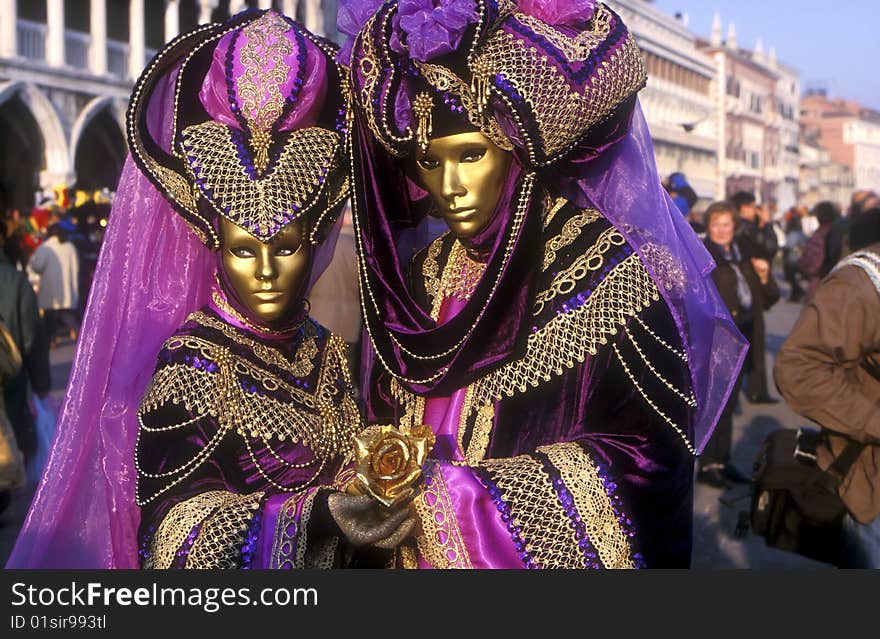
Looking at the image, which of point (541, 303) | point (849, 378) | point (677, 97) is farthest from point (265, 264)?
point (677, 97)

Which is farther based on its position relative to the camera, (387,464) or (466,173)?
(466,173)

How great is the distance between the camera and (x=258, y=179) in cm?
207

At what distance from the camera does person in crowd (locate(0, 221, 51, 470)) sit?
5.29m

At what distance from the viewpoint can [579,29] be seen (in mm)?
2010

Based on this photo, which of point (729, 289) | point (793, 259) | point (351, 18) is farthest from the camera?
point (793, 259)

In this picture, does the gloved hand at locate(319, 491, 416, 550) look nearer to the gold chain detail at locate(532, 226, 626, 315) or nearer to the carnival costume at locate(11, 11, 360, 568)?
the carnival costume at locate(11, 11, 360, 568)

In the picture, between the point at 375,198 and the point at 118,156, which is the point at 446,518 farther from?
the point at 118,156

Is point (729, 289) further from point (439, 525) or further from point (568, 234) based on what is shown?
point (439, 525)

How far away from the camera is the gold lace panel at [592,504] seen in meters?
1.95

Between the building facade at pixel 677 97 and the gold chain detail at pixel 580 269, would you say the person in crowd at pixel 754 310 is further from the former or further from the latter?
the building facade at pixel 677 97

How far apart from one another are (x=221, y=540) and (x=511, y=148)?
0.82 metres

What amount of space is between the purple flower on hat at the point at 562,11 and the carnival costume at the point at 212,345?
390mm

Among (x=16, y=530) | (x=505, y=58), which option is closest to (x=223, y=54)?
(x=505, y=58)

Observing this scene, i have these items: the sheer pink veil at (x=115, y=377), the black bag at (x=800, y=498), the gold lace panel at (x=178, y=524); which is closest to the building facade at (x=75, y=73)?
the black bag at (x=800, y=498)
